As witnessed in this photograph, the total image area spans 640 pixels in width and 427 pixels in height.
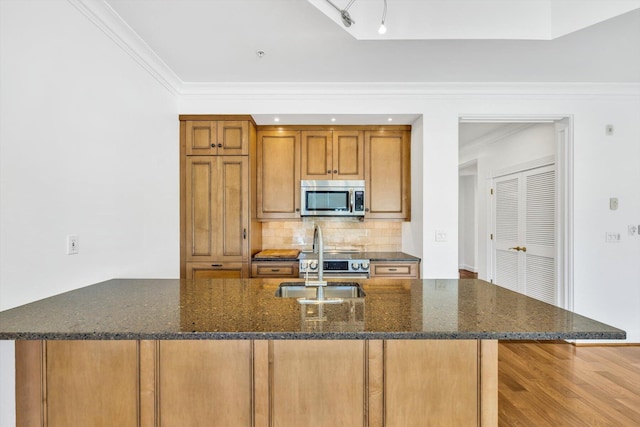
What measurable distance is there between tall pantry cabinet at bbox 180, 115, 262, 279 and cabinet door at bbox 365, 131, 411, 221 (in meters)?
1.29

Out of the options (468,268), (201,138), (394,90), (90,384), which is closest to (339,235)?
(394,90)

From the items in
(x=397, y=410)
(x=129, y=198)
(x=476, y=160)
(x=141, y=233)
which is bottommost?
(x=397, y=410)

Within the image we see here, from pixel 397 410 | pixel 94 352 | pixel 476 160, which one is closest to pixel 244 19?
pixel 94 352

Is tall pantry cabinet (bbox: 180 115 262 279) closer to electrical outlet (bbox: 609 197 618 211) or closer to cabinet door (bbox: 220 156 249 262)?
cabinet door (bbox: 220 156 249 262)

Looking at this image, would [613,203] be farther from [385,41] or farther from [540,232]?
[385,41]

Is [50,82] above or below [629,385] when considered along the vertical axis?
above

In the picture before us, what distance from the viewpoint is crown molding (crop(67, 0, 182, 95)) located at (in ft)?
6.22

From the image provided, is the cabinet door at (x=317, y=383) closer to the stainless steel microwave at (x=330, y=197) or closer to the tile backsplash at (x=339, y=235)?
the stainless steel microwave at (x=330, y=197)

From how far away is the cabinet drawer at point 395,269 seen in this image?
128 inches

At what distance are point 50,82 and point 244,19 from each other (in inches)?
45.7

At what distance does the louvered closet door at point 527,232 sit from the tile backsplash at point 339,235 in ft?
5.76

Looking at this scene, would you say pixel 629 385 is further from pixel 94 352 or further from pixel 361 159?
pixel 94 352

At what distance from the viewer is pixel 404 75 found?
2914 millimetres

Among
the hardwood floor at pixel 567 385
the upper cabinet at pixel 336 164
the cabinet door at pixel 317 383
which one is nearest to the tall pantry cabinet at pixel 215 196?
the upper cabinet at pixel 336 164
